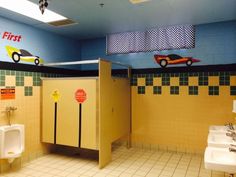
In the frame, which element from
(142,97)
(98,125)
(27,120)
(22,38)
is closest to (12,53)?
(22,38)

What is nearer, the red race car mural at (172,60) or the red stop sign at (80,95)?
the red stop sign at (80,95)

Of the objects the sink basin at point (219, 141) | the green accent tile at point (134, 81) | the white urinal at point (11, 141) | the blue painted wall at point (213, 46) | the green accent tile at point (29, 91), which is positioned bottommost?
the white urinal at point (11, 141)

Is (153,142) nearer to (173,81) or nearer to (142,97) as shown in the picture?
(142,97)

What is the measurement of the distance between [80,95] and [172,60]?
2069 mm

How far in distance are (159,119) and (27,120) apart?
8.83ft

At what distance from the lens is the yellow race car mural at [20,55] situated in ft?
11.7

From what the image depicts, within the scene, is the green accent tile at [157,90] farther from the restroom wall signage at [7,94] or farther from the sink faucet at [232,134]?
the restroom wall signage at [7,94]

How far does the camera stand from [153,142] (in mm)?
4609

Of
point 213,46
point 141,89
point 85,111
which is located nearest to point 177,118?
point 141,89

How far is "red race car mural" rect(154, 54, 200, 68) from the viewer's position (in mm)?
4238

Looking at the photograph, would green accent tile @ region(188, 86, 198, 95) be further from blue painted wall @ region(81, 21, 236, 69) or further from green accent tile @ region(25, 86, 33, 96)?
green accent tile @ region(25, 86, 33, 96)

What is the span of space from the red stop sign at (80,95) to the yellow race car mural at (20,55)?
1070 mm

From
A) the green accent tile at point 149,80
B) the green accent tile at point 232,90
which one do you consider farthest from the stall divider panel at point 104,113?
the green accent tile at point 232,90

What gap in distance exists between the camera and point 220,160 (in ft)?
7.15
